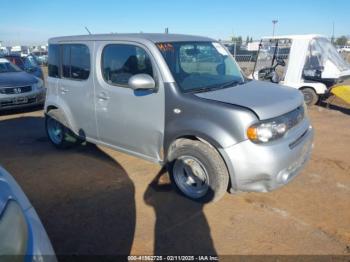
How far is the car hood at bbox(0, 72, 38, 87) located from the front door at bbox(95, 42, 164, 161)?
5.63 metres

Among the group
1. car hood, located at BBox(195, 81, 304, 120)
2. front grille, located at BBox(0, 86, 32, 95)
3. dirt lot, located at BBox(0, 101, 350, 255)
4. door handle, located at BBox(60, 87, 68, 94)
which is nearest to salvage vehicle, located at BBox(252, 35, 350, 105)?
dirt lot, located at BBox(0, 101, 350, 255)

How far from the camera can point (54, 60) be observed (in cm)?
544

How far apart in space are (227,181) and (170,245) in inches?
37.1

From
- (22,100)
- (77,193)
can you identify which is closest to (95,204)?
(77,193)

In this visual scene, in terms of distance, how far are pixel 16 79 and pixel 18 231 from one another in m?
8.65

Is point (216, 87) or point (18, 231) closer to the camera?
point (18, 231)

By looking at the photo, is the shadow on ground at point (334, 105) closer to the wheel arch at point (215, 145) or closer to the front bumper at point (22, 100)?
the wheel arch at point (215, 145)

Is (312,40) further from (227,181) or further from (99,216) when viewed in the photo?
(99,216)

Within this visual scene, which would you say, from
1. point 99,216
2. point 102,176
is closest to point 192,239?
point 99,216

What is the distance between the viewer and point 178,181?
3959mm

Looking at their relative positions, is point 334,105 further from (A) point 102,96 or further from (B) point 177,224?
(B) point 177,224

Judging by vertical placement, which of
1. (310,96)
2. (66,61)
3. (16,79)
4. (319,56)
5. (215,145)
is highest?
(319,56)

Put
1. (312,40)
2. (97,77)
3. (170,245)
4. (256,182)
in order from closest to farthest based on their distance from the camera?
(170,245) < (256,182) < (97,77) < (312,40)

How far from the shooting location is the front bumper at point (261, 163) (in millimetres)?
3209
